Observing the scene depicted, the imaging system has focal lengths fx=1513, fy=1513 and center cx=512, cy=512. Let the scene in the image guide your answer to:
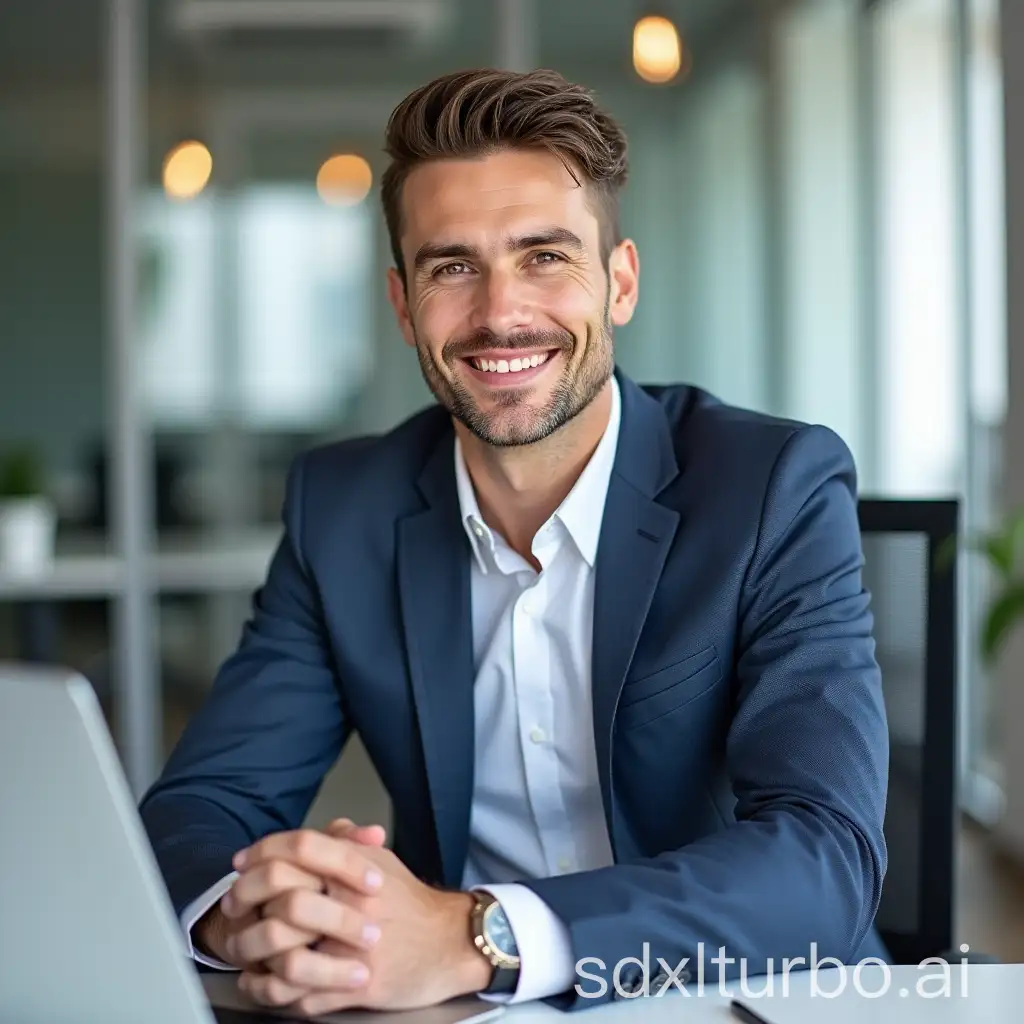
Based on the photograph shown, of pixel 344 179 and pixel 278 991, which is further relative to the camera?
pixel 344 179

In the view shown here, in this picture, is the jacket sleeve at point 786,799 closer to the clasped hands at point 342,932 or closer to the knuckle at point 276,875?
the clasped hands at point 342,932

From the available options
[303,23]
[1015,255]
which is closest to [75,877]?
[1015,255]

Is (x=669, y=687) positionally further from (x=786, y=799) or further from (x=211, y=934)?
(x=211, y=934)

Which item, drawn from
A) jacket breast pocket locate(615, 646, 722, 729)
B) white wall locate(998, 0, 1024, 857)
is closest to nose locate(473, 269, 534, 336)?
jacket breast pocket locate(615, 646, 722, 729)

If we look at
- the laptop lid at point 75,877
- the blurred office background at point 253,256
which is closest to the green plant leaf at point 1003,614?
the laptop lid at point 75,877

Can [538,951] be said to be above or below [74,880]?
below

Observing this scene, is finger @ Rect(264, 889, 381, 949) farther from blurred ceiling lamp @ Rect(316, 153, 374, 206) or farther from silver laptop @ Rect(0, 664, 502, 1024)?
blurred ceiling lamp @ Rect(316, 153, 374, 206)

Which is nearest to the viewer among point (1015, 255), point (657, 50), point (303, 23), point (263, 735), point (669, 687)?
point (669, 687)

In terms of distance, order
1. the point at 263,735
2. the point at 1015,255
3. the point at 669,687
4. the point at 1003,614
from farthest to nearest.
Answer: the point at 1015,255, the point at 263,735, the point at 669,687, the point at 1003,614

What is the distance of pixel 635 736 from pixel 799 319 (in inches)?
151

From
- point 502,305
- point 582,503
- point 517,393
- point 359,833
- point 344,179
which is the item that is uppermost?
point 344,179

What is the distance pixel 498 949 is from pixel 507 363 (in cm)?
78

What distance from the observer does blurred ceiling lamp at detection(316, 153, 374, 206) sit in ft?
16.1

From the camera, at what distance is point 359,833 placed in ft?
4.16
